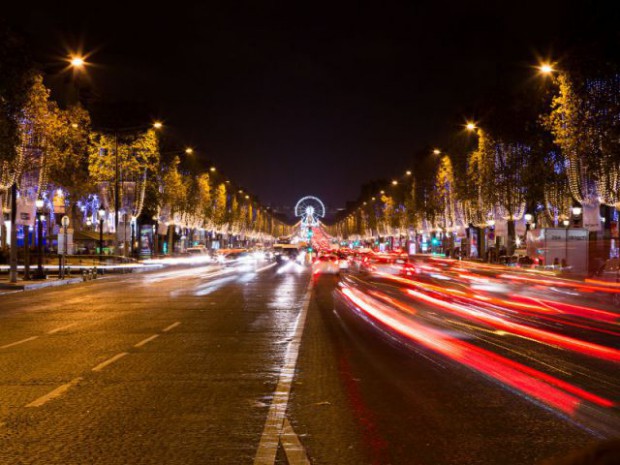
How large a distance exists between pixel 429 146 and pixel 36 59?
68.1m

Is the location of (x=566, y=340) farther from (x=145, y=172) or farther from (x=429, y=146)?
(x=429, y=146)

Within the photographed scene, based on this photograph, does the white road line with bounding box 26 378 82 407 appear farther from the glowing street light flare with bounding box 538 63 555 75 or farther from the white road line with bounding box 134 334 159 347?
the glowing street light flare with bounding box 538 63 555 75

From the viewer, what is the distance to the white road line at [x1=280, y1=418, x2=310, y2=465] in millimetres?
6126

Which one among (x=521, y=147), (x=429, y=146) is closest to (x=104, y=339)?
(x=521, y=147)

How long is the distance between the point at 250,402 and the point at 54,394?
101 inches

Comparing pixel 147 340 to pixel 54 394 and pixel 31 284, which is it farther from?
pixel 31 284

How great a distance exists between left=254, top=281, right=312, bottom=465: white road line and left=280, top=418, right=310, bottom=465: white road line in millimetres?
61

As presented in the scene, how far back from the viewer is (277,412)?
7996 millimetres

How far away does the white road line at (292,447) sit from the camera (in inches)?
241

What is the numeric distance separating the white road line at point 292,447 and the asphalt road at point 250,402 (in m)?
0.02

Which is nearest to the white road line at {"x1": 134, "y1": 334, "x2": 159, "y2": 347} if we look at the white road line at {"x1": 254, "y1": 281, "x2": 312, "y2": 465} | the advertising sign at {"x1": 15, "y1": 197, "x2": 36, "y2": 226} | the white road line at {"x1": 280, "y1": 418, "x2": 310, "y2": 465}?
the white road line at {"x1": 254, "y1": 281, "x2": 312, "y2": 465}

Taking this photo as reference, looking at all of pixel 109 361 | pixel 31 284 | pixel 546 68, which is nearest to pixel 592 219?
pixel 546 68

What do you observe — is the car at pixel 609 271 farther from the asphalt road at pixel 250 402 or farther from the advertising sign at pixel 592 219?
the asphalt road at pixel 250 402

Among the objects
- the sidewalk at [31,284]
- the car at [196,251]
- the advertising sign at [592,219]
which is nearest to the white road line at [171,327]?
the sidewalk at [31,284]
